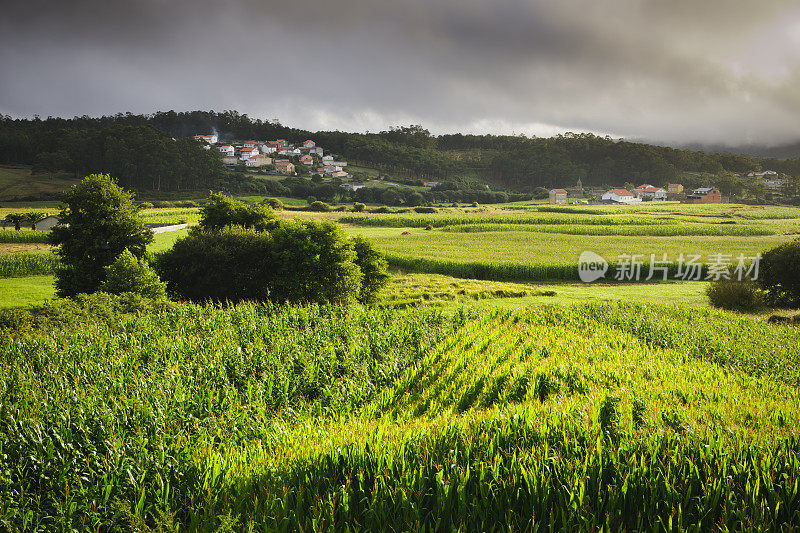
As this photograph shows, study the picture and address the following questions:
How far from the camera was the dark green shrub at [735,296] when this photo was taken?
31016 millimetres

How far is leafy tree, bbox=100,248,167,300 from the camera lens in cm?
2314

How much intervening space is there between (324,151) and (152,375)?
17566 cm

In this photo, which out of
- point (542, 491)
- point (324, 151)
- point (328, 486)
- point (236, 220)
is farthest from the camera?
point (324, 151)

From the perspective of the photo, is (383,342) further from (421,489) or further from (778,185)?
(778,185)

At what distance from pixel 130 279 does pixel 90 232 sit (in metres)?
A: 8.04

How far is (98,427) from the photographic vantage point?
771 centimetres

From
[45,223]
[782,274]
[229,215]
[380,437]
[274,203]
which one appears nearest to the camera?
[380,437]

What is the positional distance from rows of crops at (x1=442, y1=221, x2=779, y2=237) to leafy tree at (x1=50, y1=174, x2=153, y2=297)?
46.5 metres

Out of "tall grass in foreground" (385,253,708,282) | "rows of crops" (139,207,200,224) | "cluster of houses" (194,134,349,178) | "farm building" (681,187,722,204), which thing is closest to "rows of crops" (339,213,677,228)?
"rows of crops" (139,207,200,224)

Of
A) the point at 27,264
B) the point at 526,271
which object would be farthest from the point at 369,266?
the point at 27,264

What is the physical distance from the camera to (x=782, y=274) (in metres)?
29.9

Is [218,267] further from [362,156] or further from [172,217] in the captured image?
[362,156]

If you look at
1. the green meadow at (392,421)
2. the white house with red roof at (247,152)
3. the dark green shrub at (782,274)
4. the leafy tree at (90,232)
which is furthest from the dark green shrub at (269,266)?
the white house with red roof at (247,152)

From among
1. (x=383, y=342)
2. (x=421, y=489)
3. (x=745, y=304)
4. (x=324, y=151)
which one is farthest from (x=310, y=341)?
(x=324, y=151)
